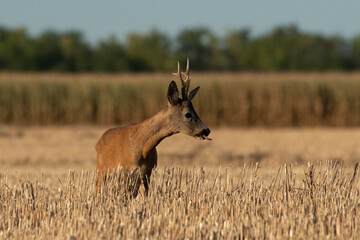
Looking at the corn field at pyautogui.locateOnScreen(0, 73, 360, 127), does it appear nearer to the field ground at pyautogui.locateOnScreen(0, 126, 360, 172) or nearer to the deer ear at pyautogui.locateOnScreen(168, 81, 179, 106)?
the field ground at pyautogui.locateOnScreen(0, 126, 360, 172)

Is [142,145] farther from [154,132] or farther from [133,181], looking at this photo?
[133,181]

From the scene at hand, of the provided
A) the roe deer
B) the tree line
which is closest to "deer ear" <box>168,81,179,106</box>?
the roe deer

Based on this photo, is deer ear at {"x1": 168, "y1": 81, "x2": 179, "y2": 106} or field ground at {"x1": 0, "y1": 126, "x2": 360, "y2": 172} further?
field ground at {"x1": 0, "y1": 126, "x2": 360, "y2": 172}

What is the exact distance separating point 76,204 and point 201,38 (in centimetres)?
5980

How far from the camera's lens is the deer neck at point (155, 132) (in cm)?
860

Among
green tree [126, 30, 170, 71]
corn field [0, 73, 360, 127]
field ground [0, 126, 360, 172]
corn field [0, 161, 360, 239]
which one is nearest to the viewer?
corn field [0, 161, 360, 239]

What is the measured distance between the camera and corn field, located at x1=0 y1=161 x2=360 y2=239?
6.74 metres

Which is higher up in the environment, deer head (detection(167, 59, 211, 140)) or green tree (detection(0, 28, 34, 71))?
green tree (detection(0, 28, 34, 71))

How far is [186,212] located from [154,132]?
141 cm

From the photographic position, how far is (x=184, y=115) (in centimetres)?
844

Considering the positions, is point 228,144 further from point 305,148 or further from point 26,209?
point 26,209

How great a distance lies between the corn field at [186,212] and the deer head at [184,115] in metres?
0.64

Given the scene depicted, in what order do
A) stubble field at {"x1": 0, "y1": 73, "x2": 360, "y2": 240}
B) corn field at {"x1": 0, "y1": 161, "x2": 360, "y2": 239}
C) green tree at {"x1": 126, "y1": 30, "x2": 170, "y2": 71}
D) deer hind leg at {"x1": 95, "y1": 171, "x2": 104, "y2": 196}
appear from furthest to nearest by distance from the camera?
1. green tree at {"x1": 126, "y1": 30, "x2": 170, "y2": 71}
2. deer hind leg at {"x1": 95, "y1": 171, "x2": 104, "y2": 196}
3. stubble field at {"x1": 0, "y1": 73, "x2": 360, "y2": 240}
4. corn field at {"x1": 0, "y1": 161, "x2": 360, "y2": 239}

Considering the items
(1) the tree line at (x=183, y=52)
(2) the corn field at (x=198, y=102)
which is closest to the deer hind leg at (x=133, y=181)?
(2) the corn field at (x=198, y=102)
